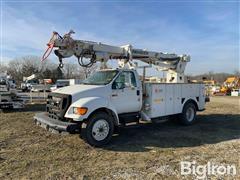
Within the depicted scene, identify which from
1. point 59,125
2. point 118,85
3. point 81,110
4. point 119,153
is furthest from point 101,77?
point 119,153

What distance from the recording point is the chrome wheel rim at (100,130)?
675cm

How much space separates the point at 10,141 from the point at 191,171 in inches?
204

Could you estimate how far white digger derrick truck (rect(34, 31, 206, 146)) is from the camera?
6637mm

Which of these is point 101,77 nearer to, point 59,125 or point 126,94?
point 126,94

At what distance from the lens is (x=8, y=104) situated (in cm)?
1422

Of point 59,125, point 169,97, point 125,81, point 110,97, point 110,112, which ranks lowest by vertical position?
point 59,125

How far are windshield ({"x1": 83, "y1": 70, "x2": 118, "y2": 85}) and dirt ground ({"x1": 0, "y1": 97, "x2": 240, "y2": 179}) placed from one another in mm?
1804

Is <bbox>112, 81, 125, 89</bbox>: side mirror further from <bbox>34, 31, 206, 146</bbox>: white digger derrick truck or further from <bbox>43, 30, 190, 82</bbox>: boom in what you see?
<bbox>43, 30, 190, 82</bbox>: boom

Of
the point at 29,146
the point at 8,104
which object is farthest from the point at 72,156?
the point at 8,104

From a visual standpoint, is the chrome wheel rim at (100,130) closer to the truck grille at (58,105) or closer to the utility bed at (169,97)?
the truck grille at (58,105)

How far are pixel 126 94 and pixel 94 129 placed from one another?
1649mm

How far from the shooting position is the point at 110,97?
23.8ft

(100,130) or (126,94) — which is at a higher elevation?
(126,94)

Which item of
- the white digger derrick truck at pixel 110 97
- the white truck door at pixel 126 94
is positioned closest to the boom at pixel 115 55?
the white digger derrick truck at pixel 110 97
